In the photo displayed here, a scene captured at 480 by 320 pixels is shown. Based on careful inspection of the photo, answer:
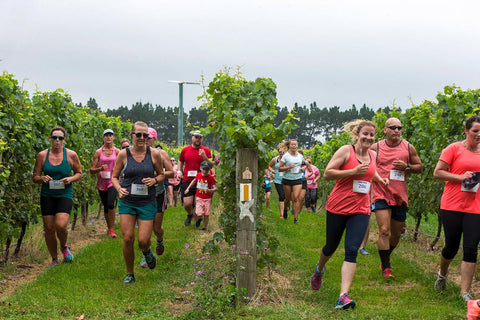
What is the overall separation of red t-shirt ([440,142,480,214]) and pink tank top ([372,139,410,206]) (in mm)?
1005

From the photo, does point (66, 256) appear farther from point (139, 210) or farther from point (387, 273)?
point (387, 273)

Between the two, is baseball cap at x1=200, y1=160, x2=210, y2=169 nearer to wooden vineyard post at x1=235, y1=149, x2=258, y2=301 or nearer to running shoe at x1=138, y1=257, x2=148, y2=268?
running shoe at x1=138, y1=257, x2=148, y2=268

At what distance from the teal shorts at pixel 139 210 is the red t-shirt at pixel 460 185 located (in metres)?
3.33

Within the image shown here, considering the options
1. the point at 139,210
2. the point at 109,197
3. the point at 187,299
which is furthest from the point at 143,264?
the point at 109,197

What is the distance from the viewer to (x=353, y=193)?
18.1ft

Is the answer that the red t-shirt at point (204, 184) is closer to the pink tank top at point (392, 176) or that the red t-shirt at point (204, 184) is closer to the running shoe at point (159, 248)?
the running shoe at point (159, 248)

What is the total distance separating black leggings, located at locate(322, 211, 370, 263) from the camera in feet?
17.7

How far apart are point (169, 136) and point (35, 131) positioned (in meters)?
83.1

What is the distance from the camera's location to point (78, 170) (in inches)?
299

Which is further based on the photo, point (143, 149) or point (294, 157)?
point (294, 157)

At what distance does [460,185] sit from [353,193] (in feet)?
3.64

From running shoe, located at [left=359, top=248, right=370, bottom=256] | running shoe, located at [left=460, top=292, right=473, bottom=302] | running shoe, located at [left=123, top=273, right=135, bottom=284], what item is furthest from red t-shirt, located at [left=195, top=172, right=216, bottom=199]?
running shoe, located at [left=460, top=292, right=473, bottom=302]

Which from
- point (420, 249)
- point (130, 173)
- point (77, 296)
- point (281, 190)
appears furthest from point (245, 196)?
point (281, 190)

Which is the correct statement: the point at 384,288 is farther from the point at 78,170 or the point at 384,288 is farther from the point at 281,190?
the point at 281,190
